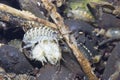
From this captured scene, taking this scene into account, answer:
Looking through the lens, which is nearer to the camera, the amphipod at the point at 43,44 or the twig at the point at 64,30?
the twig at the point at 64,30

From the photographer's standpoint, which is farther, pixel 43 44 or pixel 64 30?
pixel 43 44

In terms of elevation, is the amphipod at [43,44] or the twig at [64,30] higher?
the twig at [64,30]

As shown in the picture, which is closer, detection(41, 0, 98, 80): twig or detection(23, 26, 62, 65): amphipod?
detection(41, 0, 98, 80): twig

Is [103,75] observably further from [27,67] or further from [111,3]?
[111,3]

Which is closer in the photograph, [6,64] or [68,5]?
[6,64]

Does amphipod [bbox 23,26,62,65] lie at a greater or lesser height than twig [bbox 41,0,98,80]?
lesser

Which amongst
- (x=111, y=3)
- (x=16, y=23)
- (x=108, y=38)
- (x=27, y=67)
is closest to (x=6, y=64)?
(x=27, y=67)

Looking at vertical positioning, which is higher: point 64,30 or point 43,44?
point 64,30

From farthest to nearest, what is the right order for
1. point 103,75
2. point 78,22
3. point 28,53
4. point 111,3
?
point 111,3 < point 78,22 < point 28,53 < point 103,75
